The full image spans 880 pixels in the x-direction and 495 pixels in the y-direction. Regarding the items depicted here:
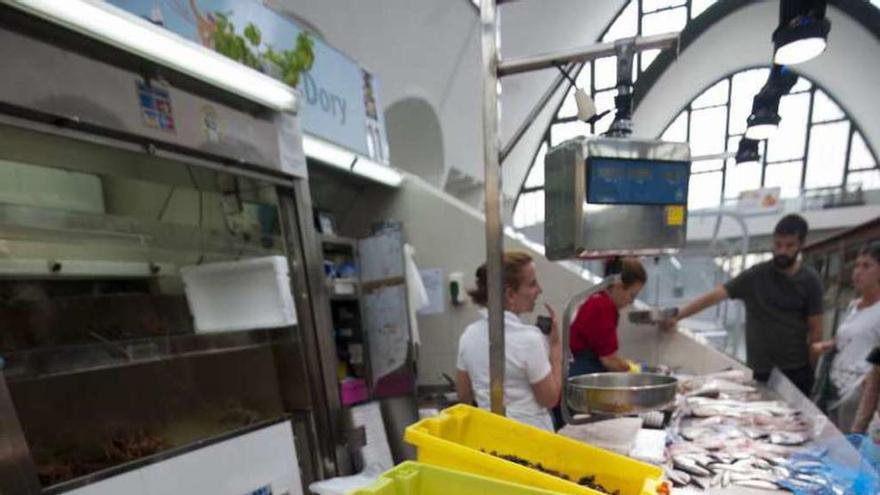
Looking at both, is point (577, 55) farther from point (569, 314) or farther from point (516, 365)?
point (516, 365)

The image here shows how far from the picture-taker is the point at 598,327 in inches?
95.0

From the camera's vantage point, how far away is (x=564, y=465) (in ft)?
3.38

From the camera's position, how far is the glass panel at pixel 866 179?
9789mm

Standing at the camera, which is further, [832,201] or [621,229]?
[832,201]

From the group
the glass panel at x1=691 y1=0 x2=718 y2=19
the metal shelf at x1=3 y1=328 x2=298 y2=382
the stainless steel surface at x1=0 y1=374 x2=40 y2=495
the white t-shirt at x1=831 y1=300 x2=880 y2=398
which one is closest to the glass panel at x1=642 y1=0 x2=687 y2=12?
the glass panel at x1=691 y1=0 x2=718 y2=19

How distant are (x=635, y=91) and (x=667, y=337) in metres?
2.72

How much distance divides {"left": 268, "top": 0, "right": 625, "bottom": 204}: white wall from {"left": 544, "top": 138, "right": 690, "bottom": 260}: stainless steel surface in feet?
7.47

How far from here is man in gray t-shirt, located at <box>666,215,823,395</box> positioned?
2.63 meters

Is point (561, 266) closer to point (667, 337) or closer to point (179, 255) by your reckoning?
point (667, 337)

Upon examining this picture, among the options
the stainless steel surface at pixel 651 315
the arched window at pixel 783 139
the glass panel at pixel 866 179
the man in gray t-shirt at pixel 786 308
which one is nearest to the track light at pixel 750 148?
the man in gray t-shirt at pixel 786 308

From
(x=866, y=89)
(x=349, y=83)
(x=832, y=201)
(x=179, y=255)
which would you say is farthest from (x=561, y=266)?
(x=866, y=89)

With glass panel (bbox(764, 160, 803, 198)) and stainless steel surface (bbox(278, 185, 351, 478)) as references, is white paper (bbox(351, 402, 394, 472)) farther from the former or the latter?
glass panel (bbox(764, 160, 803, 198))

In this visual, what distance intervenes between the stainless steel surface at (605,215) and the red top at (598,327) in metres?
1.57

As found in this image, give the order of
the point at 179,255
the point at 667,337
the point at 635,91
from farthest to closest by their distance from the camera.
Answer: the point at 667,337 → the point at 179,255 → the point at 635,91
